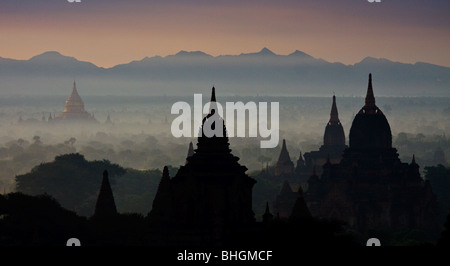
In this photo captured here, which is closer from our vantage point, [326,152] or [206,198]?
[206,198]

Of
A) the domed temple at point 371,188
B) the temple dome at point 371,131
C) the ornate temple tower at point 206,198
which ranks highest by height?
the temple dome at point 371,131

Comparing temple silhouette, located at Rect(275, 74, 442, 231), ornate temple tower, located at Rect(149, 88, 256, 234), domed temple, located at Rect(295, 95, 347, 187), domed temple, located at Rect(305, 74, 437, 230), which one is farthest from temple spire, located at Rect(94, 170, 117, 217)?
domed temple, located at Rect(295, 95, 347, 187)

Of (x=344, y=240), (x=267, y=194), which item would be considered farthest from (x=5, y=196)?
(x=267, y=194)

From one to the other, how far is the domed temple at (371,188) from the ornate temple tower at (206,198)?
5008 centimetres

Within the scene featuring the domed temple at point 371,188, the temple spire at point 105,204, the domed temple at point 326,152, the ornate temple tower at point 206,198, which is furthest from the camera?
the domed temple at point 326,152

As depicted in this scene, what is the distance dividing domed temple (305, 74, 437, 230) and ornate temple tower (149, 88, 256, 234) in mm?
50083

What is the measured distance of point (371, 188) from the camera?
452ft

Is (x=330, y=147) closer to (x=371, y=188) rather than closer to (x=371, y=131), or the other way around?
(x=371, y=131)

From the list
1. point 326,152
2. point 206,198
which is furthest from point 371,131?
point 206,198

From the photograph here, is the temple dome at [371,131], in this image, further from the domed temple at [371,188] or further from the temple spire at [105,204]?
the temple spire at [105,204]

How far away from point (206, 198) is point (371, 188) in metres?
57.6

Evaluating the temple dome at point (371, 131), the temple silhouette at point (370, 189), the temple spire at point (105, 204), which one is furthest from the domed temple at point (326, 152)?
the temple spire at point (105, 204)

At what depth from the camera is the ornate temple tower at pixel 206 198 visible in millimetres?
80938

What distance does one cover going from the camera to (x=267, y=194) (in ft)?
555
